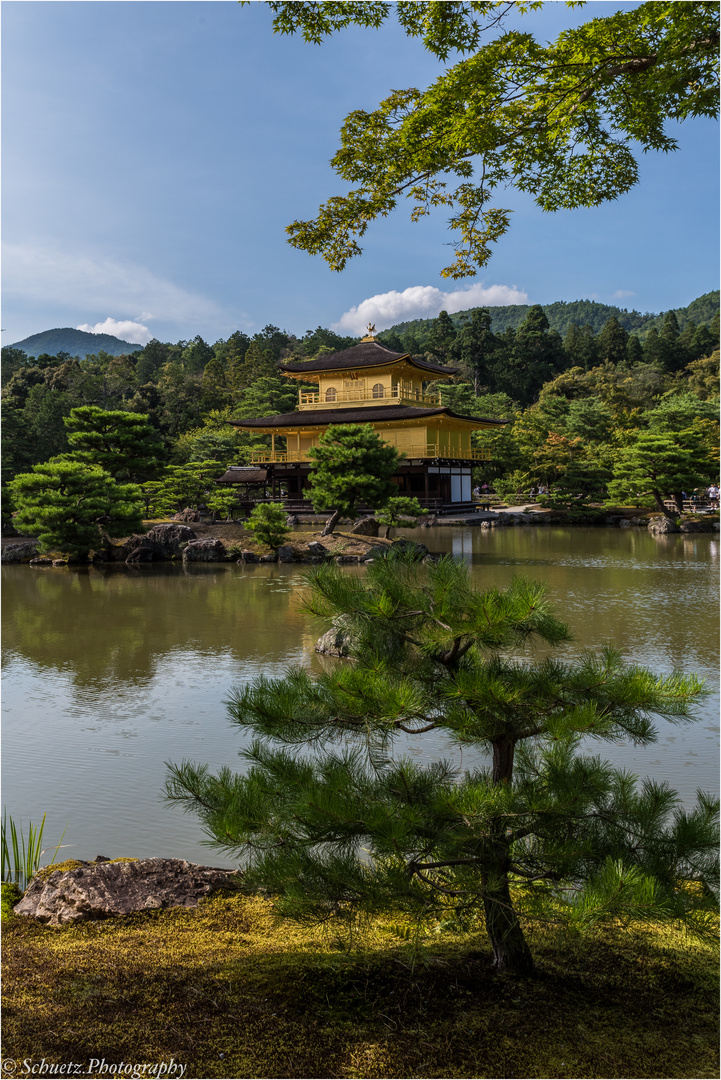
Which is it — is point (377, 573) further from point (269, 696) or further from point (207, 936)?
point (207, 936)

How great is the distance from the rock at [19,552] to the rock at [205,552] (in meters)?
3.49

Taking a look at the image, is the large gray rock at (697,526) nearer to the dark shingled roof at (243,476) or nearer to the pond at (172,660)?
the pond at (172,660)

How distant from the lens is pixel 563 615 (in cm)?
848

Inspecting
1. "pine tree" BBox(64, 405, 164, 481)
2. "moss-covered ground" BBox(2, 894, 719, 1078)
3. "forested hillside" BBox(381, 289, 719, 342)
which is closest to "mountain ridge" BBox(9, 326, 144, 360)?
"forested hillside" BBox(381, 289, 719, 342)

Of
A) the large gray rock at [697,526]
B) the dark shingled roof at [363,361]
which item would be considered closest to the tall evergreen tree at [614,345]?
the dark shingled roof at [363,361]

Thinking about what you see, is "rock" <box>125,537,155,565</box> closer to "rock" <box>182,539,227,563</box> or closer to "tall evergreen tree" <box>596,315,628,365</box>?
"rock" <box>182,539,227,563</box>

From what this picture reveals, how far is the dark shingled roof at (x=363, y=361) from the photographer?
22.6 meters

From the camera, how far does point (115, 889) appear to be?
245 cm

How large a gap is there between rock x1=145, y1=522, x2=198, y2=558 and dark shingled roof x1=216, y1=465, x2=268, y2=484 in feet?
23.8

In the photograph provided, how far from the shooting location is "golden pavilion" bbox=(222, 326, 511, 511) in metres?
22.2

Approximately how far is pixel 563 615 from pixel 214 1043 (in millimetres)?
7411

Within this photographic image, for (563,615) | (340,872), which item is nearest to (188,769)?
(340,872)

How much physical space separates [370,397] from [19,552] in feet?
40.8

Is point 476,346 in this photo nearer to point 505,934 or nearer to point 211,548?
point 211,548
